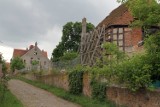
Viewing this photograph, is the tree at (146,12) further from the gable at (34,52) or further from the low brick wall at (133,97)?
the gable at (34,52)

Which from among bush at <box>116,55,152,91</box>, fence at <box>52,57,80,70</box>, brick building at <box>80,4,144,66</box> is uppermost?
brick building at <box>80,4,144,66</box>

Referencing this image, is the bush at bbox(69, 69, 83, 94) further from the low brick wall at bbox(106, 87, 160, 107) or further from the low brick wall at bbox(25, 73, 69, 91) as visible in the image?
the low brick wall at bbox(106, 87, 160, 107)

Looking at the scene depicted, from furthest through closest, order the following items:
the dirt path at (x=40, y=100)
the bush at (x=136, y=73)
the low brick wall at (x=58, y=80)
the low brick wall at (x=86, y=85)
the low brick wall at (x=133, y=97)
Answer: the low brick wall at (x=58, y=80), the low brick wall at (x=86, y=85), the dirt path at (x=40, y=100), the bush at (x=136, y=73), the low brick wall at (x=133, y=97)

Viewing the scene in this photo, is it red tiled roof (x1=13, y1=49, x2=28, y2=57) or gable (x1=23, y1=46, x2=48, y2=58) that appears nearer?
gable (x1=23, y1=46, x2=48, y2=58)

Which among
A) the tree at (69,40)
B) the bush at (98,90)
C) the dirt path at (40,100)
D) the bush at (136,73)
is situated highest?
the tree at (69,40)

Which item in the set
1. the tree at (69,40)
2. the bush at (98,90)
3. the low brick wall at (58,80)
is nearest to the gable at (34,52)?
the tree at (69,40)

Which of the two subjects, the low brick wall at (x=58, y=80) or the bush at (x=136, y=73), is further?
the low brick wall at (x=58, y=80)

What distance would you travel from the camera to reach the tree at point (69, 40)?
70438 millimetres

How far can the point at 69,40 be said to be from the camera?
7144 cm

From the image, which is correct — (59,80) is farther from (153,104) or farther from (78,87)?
(153,104)

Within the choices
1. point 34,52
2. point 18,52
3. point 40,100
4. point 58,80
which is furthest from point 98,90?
point 18,52

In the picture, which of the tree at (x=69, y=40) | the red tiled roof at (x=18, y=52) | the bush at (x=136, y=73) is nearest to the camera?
the bush at (x=136, y=73)

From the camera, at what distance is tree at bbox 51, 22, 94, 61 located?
231ft

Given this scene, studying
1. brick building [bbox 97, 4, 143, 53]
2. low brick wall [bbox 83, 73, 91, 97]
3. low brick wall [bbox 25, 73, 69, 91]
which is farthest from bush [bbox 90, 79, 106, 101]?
brick building [bbox 97, 4, 143, 53]
